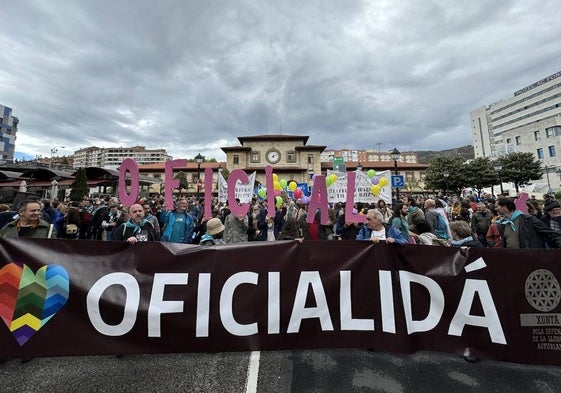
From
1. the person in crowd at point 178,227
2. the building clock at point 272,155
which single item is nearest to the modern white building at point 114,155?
the building clock at point 272,155

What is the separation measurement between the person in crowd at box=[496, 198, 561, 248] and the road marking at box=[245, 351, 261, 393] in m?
4.38

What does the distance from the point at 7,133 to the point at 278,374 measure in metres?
115

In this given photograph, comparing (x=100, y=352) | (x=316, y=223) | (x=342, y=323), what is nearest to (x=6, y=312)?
(x=100, y=352)

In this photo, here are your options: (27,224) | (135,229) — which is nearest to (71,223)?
(27,224)

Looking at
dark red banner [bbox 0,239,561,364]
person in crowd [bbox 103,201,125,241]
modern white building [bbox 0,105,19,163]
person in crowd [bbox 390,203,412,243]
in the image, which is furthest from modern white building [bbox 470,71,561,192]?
modern white building [bbox 0,105,19,163]

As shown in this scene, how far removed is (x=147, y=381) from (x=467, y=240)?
425 cm

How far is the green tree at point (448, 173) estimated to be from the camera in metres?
36.8

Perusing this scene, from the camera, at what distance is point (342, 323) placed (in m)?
2.84

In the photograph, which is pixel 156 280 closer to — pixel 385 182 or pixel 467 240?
pixel 467 240

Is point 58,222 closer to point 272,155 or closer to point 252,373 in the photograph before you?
point 252,373

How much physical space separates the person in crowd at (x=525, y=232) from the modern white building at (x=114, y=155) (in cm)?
14112

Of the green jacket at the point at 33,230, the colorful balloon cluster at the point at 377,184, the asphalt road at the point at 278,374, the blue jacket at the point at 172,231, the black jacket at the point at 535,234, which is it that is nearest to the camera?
the asphalt road at the point at 278,374

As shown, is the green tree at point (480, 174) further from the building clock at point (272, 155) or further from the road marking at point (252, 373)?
the road marking at point (252, 373)

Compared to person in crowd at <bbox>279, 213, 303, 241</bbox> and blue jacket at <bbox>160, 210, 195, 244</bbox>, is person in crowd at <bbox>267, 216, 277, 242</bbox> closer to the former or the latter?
person in crowd at <bbox>279, 213, 303, 241</bbox>
